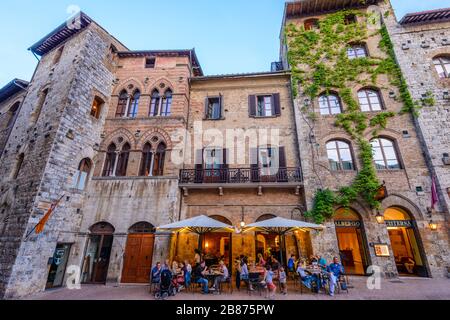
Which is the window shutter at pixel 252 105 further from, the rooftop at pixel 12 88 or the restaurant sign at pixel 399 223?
the rooftop at pixel 12 88

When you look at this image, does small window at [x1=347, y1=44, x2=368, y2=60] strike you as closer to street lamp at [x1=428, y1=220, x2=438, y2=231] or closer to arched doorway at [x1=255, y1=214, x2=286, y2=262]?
street lamp at [x1=428, y1=220, x2=438, y2=231]

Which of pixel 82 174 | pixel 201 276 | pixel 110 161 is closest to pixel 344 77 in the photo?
pixel 201 276

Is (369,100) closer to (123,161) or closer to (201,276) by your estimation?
(201,276)

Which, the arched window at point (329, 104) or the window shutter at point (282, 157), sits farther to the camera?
the arched window at point (329, 104)

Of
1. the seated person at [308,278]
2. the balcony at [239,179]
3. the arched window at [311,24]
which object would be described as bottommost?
the seated person at [308,278]

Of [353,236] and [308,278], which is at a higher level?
[353,236]

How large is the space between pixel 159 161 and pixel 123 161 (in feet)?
6.92

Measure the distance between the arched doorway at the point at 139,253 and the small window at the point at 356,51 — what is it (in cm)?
1592

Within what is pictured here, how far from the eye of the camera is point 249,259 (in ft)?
31.4

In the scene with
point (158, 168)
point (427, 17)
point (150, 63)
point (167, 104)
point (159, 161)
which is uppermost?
point (427, 17)

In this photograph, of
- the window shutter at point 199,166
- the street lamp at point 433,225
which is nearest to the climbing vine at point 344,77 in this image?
the street lamp at point 433,225

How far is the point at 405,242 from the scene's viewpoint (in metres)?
10.1

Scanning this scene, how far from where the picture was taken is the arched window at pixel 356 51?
1309 cm

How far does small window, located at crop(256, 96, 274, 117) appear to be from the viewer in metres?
13.0
